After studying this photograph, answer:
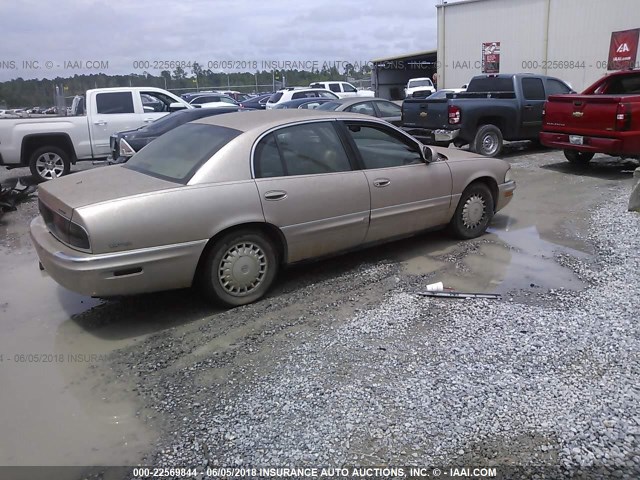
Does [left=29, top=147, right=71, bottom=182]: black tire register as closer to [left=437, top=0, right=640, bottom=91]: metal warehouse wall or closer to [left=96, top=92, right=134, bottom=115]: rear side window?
[left=96, top=92, right=134, bottom=115]: rear side window

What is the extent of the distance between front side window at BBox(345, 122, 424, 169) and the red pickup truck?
524 cm

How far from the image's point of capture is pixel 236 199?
4371 millimetres

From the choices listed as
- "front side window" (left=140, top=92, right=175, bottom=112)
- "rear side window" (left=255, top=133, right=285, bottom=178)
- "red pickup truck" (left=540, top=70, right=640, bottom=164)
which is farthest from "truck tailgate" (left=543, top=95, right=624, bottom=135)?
"front side window" (left=140, top=92, right=175, bottom=112)

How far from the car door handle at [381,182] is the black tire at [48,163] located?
7.67m

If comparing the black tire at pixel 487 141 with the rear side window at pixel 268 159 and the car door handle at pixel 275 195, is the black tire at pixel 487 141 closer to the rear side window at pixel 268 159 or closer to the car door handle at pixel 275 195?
the rear side window at pixel 268 159

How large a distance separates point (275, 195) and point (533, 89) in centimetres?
978

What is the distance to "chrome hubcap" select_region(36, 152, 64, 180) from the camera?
10664mm

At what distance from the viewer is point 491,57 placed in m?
24.6

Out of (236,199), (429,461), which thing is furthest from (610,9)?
(429,461)

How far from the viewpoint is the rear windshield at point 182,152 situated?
450 cm

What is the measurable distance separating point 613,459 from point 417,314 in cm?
188

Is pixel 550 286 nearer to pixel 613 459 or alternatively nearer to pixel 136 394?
pixel 613 459

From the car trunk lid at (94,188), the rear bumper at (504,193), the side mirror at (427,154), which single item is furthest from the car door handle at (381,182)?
the car trunk lid at (94,188)

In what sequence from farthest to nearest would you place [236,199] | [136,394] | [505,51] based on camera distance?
[505,51]
[236,199]
[136,394]
